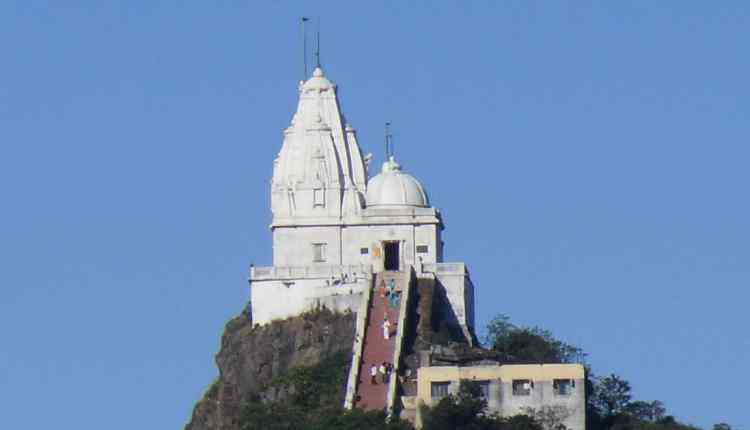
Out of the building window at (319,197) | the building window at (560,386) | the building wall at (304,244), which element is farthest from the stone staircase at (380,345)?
the building window at (560,386)

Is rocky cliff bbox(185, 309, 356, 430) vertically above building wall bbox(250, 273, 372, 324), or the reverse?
building wall bbox(250, 273, 372, 324)

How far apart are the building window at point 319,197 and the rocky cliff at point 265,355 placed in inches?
198

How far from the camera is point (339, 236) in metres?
187

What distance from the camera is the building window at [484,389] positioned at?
6845 inches

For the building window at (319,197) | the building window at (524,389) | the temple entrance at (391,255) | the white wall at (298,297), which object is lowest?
the building window at (524,389)

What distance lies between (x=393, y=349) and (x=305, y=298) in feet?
25.4

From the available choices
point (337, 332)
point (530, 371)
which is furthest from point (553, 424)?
point (337, 332)

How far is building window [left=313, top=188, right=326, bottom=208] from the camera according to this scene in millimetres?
187500

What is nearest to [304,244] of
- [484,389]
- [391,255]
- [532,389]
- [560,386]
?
[391,255]

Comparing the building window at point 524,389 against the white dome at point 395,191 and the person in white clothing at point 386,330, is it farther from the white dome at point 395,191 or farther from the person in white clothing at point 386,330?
the white dome at point 395,191

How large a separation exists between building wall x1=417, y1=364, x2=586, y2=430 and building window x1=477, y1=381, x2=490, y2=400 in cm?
9

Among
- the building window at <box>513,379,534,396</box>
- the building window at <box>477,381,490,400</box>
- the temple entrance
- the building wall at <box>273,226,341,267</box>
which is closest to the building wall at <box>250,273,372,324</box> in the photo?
the building wall at <box>273,226,341,267</box>

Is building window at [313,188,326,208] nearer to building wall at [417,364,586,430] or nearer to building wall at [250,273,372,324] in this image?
building wall at [250,273,372,324]

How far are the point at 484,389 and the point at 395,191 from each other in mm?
15753
